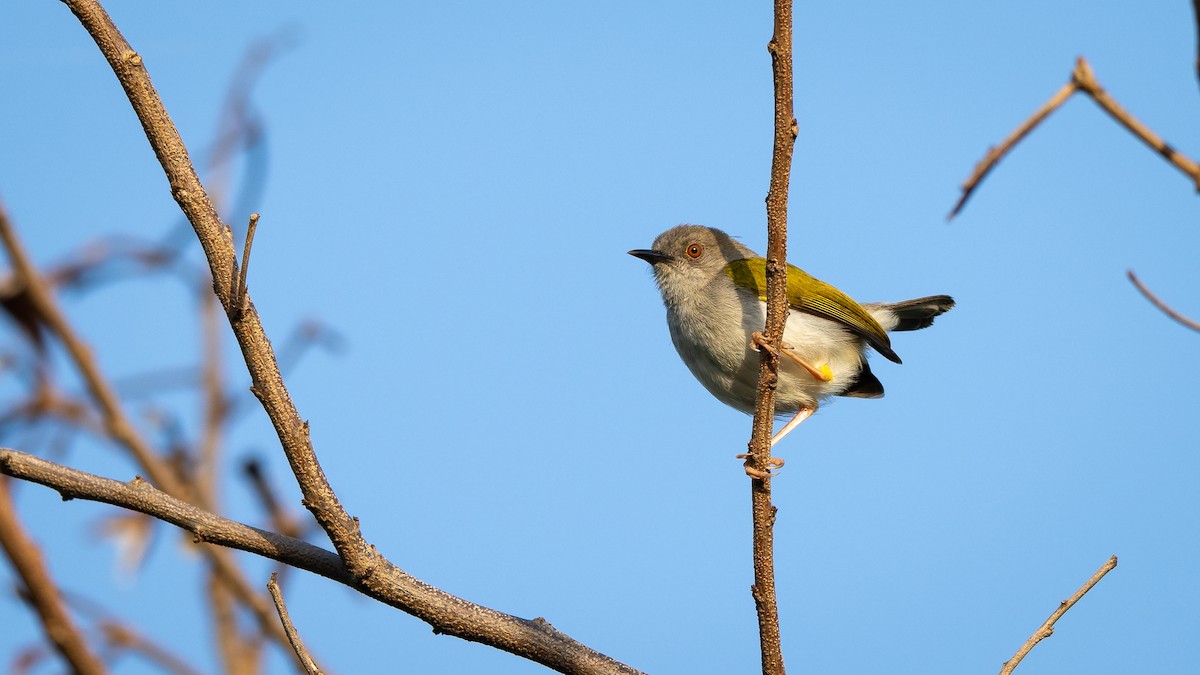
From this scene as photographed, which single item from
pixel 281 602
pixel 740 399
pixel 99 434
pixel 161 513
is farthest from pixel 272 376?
pixel 740 399

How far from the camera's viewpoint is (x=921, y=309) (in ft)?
22.7

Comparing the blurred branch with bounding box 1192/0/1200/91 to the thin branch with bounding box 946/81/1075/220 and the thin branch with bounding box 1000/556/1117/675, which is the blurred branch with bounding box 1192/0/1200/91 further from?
the thin branch with bounding box 1000/556/1117/675

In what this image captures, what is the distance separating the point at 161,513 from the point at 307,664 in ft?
1.73

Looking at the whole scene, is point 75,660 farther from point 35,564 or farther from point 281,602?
point 281,602

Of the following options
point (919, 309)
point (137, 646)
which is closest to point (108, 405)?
point (137, 646)

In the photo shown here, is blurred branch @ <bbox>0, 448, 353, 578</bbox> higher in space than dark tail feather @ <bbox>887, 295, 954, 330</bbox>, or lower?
lower

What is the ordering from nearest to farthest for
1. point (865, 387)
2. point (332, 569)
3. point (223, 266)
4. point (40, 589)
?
1. point (40, 589)
2. point (223, 266)
3. point (332, 569)
4. point (865, 387)

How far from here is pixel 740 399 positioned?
20.0 ft

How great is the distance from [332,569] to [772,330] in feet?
5.64

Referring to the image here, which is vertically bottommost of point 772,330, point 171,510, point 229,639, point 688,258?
point 171,510

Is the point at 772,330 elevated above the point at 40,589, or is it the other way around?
the point at 772,330

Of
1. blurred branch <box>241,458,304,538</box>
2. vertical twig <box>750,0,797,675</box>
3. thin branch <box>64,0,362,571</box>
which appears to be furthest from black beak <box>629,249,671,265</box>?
thin branch <box>64,0,362,571</box>

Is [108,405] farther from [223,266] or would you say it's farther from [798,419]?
[798,419]

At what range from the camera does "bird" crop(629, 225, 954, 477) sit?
5926 mm
